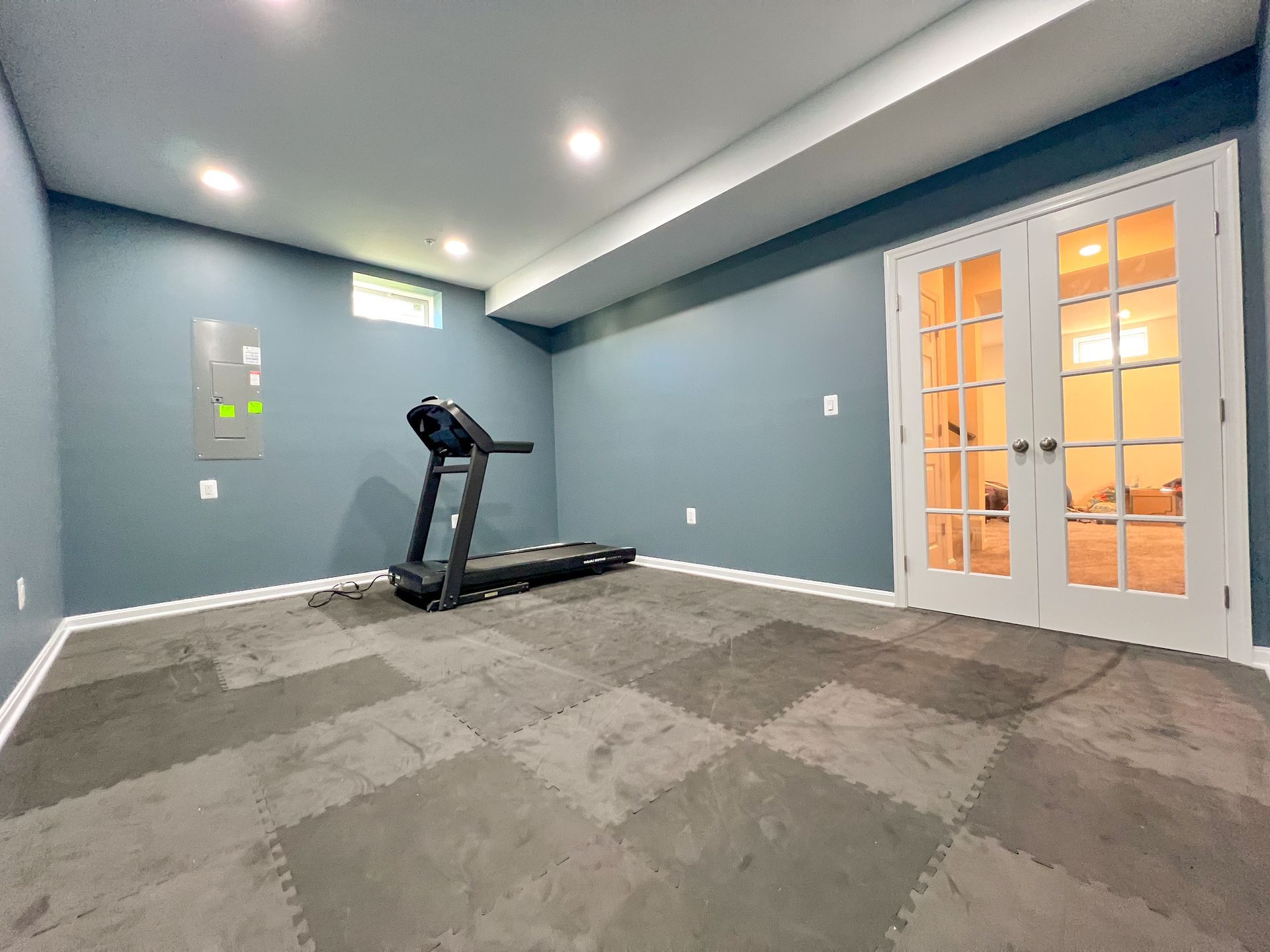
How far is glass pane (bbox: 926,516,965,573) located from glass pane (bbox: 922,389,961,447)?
0.43 meters

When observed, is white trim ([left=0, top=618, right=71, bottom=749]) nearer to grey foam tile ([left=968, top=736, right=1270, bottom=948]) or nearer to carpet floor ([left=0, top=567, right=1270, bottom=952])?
carpet floor ([left=0, top=567, right=1270, bottom=952])

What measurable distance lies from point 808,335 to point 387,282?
349 centimetres

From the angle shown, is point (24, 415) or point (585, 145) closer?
point (24, 415)

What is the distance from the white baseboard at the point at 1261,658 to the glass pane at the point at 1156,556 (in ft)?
0.89

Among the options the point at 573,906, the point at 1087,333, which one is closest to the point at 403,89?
the point at 573,906

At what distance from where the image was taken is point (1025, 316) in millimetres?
2512

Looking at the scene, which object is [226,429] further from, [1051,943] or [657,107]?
[1051,943]

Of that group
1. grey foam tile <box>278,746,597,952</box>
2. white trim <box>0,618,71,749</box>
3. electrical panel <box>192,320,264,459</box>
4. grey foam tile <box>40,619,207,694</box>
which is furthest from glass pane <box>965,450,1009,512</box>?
electrical panel <box>192,320,264,459</box>

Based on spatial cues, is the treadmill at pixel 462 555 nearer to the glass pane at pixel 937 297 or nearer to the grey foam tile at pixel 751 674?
the grey foam tile at pixel 751 674

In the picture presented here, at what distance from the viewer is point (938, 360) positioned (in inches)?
Answer: 115

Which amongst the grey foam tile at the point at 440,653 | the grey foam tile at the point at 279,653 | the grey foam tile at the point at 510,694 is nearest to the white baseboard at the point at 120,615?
the grey foam tile at the point at 279,653

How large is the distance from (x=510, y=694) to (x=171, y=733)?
1.11 m

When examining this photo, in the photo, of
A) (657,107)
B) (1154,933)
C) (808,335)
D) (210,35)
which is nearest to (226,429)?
(210,35)

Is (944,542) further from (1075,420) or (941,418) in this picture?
(1075,420)
